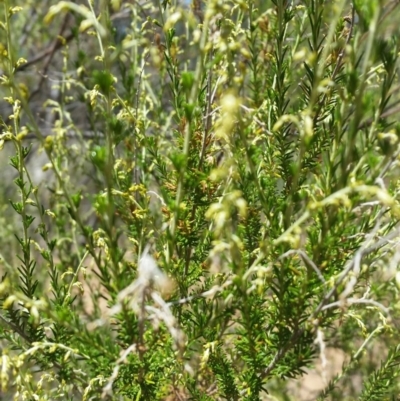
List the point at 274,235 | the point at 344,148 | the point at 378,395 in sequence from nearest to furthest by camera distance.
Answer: the point at 344,148, the point at 274,235, the point at 378,395

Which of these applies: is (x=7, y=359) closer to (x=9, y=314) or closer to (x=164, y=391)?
(x=9, y=314)

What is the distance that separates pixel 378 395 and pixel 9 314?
115cm

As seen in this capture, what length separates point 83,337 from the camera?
3.59 feet

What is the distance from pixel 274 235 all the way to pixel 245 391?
1.50 ft

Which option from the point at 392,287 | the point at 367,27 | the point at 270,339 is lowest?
the point at 392,287

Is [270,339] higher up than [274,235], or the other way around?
[274,235]

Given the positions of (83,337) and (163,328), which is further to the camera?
(163,328)

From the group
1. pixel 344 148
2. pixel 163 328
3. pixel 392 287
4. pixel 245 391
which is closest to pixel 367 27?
pixel 344 148

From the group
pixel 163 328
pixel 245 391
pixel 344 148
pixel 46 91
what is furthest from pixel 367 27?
pixel 46 91

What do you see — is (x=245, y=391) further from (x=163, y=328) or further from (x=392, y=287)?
(x=392, y=287)

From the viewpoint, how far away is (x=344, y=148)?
106 cm

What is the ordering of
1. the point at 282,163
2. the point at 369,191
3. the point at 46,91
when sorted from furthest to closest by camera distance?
the point at 46,91, the point at 282,163, the point at 369,191

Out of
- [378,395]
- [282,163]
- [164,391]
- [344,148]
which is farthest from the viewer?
[378,395]

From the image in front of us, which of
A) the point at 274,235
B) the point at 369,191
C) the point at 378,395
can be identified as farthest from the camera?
the point at 378,395
